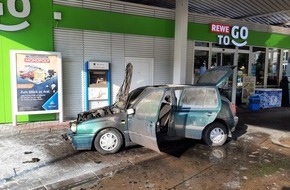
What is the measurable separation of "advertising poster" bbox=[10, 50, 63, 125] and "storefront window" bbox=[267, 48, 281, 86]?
11.0 meters

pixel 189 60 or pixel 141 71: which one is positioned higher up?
pixel 189 60

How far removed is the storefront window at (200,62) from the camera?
1173cm

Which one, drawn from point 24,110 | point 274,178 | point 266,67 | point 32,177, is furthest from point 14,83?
point 266,67

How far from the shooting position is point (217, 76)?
21.5ft

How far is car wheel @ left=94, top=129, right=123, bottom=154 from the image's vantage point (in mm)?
5619

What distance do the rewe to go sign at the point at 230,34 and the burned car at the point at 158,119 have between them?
18.6ft

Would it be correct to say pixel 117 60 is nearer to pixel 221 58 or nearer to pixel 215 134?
pixel 215 134

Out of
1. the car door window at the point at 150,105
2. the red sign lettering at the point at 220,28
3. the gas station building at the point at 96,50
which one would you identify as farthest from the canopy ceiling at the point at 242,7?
the car door window at the point at 150,105

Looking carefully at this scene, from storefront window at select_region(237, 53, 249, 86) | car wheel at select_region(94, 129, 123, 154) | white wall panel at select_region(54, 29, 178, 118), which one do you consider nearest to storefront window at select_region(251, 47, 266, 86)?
storefront window at select_region(237, 53, 249, 86)

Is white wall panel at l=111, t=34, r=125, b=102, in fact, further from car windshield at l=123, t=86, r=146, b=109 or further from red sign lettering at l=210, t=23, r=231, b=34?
red sign lettering at l=210, t=23, r=231, b=34

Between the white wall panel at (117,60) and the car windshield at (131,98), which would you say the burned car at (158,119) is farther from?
the white wall panel at (117,60)

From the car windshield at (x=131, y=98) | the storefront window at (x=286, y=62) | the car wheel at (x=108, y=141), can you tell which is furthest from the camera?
the storefront window at (x=286, y=62)

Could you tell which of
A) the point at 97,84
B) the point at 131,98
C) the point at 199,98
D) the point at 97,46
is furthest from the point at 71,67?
the point at 199,98

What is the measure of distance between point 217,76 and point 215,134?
143 centimetres
